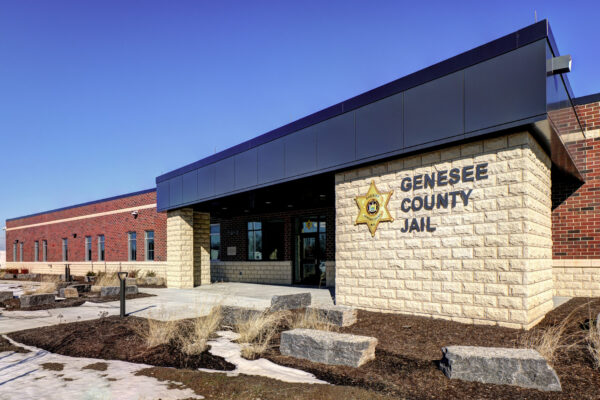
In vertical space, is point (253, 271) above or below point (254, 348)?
below

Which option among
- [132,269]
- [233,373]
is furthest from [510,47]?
[132,269]

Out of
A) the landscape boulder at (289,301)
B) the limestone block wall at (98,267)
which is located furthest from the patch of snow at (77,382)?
the limestone block wall at (98,267)

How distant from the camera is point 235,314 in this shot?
9.52 m

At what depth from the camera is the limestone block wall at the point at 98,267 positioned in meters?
25.0

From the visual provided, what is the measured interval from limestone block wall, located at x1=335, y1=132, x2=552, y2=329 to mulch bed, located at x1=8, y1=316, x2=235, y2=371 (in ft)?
15.0

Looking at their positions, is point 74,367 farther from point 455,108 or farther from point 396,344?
point 455,108

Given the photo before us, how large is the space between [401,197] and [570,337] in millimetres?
4180

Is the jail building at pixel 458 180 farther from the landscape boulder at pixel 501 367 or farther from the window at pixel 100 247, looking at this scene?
the window at pixel 100 247

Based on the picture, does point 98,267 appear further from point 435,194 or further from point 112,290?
point 435,194

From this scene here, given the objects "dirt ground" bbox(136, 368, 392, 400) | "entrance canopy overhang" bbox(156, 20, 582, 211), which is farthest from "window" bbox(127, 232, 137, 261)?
"dirt ground" bbox(136, 368, 392, 400)

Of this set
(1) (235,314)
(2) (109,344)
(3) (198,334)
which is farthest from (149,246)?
(3) (198,334)

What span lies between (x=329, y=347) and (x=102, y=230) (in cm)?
2797

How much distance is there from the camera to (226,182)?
1559 cm

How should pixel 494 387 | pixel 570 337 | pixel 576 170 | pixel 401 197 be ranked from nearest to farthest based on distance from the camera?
pixel 494 387
pixel 570 337
pixel 401 197
pixel 576 170
